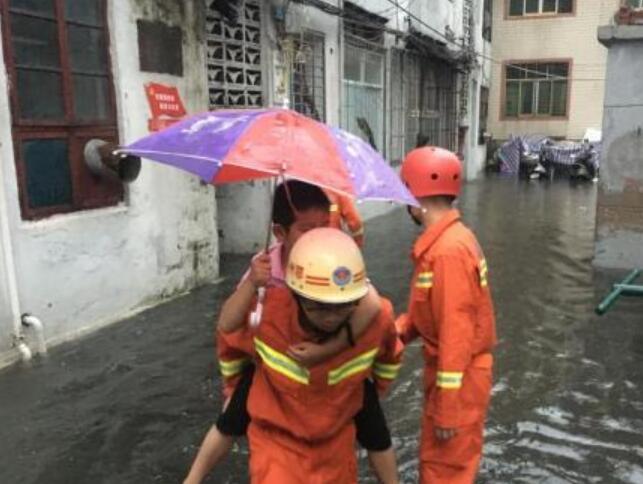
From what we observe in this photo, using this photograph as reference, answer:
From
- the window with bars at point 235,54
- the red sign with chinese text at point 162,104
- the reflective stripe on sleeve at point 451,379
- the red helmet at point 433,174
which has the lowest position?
the reflective stripe on sleeve at point 451,379

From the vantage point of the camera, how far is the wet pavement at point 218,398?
12.1 feet

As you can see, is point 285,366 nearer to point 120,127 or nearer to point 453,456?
point 453,456

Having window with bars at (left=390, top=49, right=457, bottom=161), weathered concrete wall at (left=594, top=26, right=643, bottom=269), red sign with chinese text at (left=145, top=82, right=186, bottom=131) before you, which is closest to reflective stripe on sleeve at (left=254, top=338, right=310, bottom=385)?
red sign with chinese text at (left=145, top=82, right=186, bottom=131)

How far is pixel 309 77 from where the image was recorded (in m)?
10.1

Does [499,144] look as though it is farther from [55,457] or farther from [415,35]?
[55,457]

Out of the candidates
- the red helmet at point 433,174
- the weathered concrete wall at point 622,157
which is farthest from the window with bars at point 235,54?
the red helmet at point 433,174

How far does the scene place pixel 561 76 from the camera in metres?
24.0

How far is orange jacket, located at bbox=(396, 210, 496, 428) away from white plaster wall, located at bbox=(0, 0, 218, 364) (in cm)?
346

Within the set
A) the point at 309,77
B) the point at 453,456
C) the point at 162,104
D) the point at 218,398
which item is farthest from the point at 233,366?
the point at 309,77

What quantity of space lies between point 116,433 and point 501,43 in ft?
76.3

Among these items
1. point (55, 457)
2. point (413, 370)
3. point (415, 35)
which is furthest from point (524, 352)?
point (415, 35)

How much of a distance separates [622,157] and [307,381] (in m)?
6.51

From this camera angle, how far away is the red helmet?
9.30 feet

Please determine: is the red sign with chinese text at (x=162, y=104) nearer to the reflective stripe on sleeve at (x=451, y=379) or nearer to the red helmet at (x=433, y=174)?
the red helmet at (x=433, y=174)
